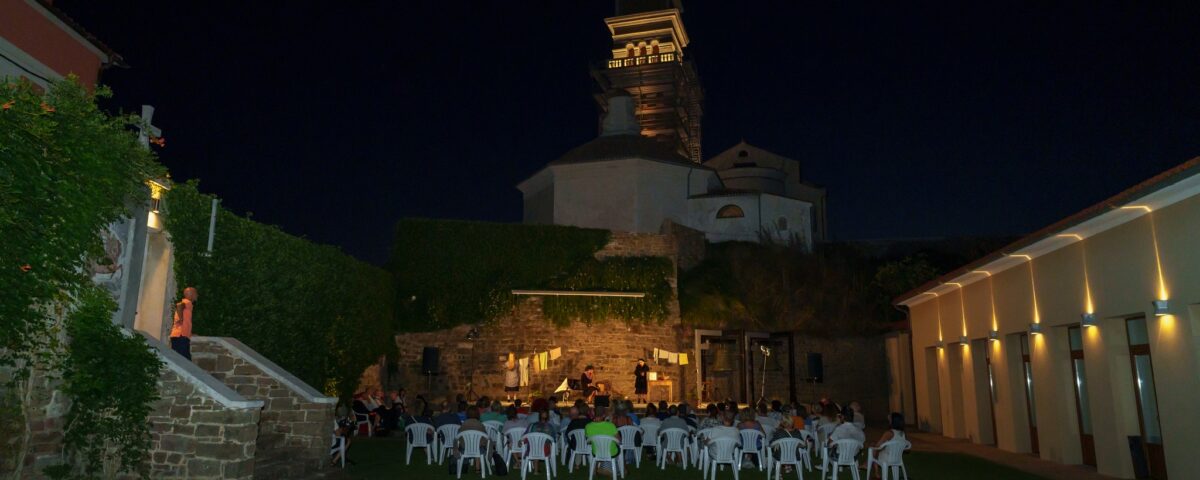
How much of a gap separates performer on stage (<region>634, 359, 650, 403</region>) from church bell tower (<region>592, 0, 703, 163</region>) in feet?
63.2

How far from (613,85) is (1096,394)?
3170cm

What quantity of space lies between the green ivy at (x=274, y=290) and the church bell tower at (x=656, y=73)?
24193mm

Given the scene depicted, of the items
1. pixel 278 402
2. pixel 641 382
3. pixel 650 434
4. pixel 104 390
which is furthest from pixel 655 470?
pixel 641 382

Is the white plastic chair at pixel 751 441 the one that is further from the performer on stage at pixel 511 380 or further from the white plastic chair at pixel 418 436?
the performer on stage at pixel 511 380

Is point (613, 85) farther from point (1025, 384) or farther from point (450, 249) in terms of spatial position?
point (1025, 384)

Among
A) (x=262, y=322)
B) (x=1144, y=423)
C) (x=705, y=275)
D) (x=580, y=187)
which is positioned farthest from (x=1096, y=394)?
(x=580, y=187)

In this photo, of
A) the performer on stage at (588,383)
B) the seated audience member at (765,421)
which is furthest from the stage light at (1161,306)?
the performer on stage at (588,383)

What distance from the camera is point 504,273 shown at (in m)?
20.3

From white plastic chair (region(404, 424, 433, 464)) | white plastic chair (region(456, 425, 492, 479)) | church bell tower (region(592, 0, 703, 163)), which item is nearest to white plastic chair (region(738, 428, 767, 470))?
white plastic chair (region(456, 425, 492, 479))

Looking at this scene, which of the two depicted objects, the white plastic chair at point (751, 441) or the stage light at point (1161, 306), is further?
the white plastic chair at point (751, 441)

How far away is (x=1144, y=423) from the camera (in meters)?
Answer: 9.23

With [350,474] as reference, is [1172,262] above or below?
above

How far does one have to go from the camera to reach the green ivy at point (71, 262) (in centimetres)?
577

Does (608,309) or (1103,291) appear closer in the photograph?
(1103,291)
